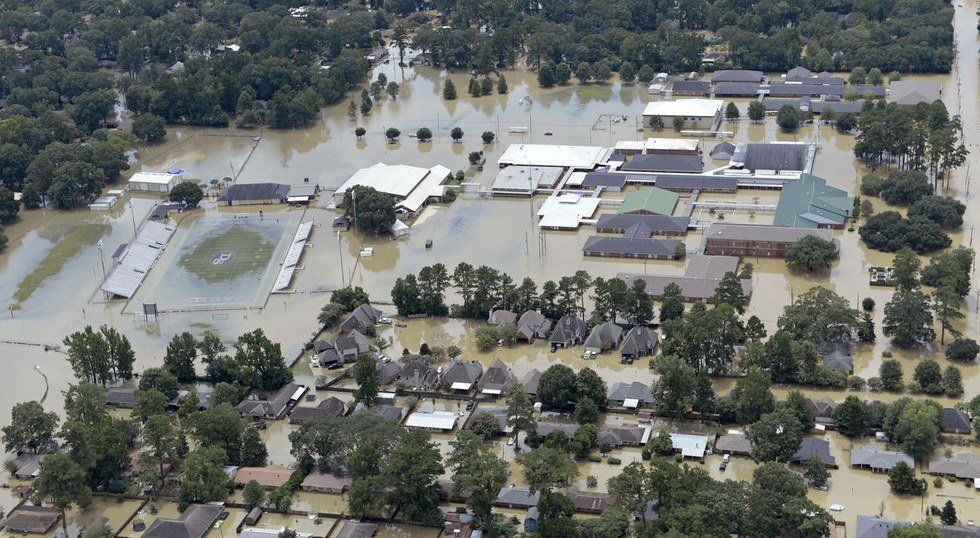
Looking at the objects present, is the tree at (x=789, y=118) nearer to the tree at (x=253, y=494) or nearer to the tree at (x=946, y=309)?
the tree at (x=946, y=309)

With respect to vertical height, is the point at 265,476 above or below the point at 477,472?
below

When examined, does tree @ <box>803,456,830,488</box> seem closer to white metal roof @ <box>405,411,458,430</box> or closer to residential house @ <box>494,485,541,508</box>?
residential house @ <box>494,485,541,508</box>

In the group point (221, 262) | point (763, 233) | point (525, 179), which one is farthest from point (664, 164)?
point (221, 262)

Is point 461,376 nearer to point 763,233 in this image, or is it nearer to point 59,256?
point 763,233

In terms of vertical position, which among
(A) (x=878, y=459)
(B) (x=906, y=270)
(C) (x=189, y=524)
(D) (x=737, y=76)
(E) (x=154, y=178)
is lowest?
(C) (x=189, y=524)

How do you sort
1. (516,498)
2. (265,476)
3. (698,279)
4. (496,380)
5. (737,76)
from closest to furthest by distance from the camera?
(516,498) → (265,476) → (496,380) → (698,279) → (737,76)

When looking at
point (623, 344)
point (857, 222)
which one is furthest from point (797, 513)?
point (857, 222)
